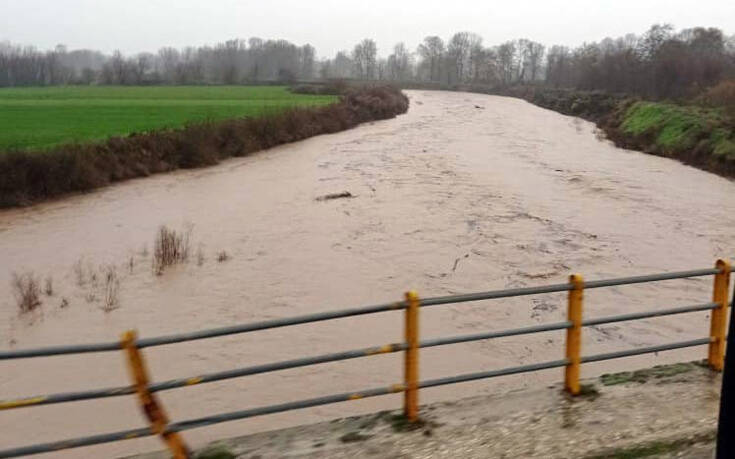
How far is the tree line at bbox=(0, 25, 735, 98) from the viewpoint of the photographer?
56844 mm

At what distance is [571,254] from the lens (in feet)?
50.2

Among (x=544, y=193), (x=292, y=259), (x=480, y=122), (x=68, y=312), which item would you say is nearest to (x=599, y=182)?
(x=544, y=193)

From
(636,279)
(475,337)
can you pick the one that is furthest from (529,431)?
(636,279)

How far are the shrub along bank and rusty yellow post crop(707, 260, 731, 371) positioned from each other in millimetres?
20198

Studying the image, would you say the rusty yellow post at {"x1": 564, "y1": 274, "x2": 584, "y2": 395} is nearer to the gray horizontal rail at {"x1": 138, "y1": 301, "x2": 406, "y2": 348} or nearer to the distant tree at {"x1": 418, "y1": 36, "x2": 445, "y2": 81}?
the gray horizontal rail at {"x1": 138, "y1": 301, "x2": 406, "y2": 348}

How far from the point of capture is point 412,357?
14.6 feet

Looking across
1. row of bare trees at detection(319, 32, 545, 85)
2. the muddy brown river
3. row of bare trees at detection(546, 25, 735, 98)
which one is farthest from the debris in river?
row of bare trees at detection(319, 32, 545, 85)

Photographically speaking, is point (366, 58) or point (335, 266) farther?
point (366, 58)

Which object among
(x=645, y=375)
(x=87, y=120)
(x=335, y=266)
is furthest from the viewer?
(x=87, y=120)

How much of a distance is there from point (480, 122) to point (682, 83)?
18106mm

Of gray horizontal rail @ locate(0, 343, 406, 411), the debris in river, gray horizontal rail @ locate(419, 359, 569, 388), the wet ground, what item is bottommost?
the debris in river

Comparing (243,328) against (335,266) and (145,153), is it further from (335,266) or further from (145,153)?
(145,153)

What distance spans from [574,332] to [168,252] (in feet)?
37.3

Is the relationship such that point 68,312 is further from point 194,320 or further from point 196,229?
point 196,229
